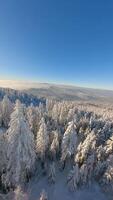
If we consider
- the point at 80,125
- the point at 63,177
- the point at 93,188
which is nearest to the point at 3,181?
the point at 63,177

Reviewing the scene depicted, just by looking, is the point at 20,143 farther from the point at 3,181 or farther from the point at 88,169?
the point at 88,169

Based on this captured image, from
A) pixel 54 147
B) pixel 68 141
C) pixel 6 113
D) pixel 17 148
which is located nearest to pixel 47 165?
pixel 54 147

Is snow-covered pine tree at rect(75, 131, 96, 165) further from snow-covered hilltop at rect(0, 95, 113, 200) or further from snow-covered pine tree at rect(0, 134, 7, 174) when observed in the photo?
snow-covered pine tree at rect(0, 134, 7, 174)

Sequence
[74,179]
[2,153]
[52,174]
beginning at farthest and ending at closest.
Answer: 1. [52,174]
2. [74,179]
3. [2,153]

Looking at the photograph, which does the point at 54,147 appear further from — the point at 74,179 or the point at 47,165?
the point at 74,179

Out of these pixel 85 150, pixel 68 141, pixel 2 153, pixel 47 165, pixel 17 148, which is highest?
pixel 17 148

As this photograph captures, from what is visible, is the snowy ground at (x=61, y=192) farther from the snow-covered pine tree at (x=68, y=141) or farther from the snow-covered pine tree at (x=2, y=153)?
the snow-covered pine tree at (x=2, y=153)

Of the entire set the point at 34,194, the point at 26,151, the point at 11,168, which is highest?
the point at 26,151
